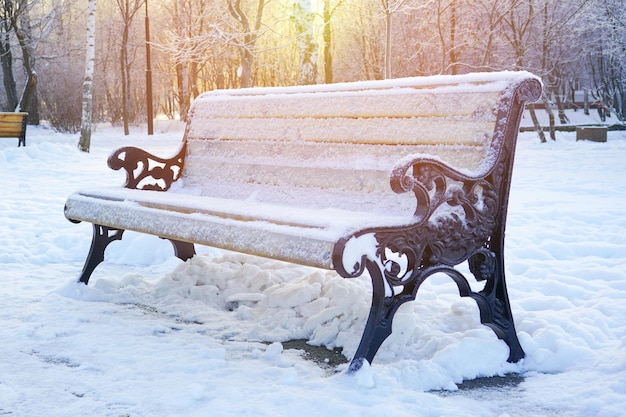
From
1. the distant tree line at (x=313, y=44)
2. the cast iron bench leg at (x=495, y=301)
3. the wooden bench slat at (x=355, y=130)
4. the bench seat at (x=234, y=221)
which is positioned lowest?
the cast iron bench leg at (x=495, y=301)

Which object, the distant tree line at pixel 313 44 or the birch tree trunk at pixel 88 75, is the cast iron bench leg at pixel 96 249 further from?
the birch tree trunk at pixel 88 75

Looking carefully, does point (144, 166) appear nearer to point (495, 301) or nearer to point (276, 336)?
point (276, 336)

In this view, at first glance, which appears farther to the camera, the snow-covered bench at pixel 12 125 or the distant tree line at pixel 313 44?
the distant tree line at pixel 313 44

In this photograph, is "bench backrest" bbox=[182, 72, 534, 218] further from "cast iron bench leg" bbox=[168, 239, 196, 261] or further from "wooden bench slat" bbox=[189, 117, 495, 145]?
"cast iron bench leg" bbox=[168, 239, 196, 261]

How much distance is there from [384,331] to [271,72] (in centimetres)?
3982

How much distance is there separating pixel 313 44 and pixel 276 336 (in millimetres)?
11883

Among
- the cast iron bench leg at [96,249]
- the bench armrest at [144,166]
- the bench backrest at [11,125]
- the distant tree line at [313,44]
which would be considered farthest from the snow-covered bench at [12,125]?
the cast iron bench leg at [96,249]

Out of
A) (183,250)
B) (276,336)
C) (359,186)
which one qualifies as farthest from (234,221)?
(183,250)

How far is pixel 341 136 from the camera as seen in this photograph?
3.98 meters

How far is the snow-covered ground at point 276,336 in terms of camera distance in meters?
2.75

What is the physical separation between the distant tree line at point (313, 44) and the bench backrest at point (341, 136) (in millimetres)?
10117

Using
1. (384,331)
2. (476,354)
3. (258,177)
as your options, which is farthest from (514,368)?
(258,177)

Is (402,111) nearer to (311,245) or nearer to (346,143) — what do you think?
(346,143)

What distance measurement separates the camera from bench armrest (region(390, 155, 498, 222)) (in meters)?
2.83
